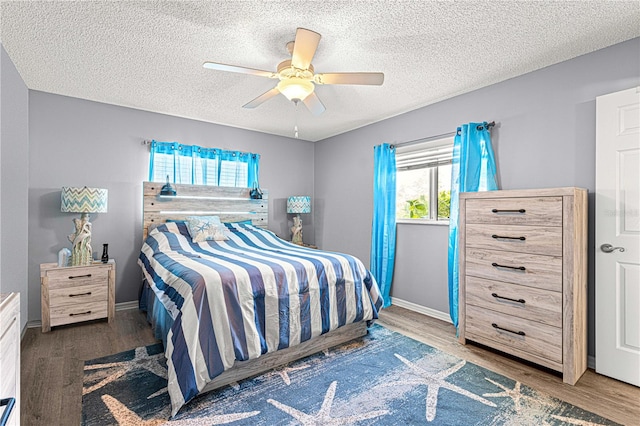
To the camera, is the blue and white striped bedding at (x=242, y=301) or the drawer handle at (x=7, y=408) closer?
the drawer handle at (x=7, y=408)

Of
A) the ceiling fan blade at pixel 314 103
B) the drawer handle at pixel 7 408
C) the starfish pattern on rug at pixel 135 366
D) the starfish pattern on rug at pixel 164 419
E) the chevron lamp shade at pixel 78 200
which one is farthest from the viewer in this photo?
the chevron lamp shade at pixel 78 200

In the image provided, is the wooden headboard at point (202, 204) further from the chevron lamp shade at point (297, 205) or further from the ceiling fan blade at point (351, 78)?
the ceiling fan blade at point (351, 78)

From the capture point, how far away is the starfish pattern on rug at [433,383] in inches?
77.1

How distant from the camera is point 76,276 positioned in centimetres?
311

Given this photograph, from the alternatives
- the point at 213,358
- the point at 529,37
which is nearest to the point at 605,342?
the point at 529,37

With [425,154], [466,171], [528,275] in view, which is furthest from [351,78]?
[528,275]

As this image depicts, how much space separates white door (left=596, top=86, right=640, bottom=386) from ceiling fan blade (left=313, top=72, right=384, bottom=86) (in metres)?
1.66

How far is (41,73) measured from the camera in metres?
2.87

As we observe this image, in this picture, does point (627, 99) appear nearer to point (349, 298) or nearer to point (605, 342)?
point (605, 342)

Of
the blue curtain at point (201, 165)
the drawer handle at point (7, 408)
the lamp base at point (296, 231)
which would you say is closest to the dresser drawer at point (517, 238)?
the lamp base at point (296, 231)

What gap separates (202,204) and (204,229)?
60 centimetres

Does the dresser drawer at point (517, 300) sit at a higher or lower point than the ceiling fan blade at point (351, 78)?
lower

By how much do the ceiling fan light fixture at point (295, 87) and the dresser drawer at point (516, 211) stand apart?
1704 millimetres

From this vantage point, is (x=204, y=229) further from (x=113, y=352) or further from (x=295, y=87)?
(x=295, y=87)
